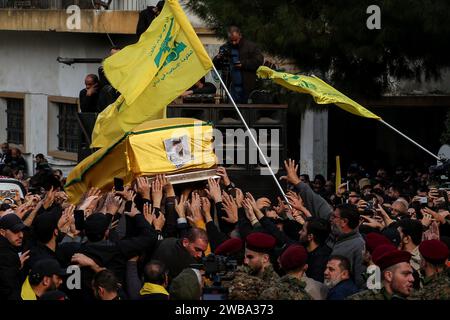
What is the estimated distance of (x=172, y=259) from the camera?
11539mm

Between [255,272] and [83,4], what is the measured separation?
1952 centimetres

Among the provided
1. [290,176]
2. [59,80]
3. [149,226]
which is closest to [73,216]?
[149,226]

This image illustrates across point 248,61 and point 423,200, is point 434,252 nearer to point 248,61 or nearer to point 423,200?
point 423,200

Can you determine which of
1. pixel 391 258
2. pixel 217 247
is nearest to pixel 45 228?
pixel 217 247

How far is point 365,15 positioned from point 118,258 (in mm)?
8958

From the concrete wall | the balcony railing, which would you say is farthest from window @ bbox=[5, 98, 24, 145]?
the balcony railing

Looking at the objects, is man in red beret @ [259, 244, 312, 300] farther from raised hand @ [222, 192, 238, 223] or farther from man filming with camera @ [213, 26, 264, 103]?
man filming with camera @ [213, 26, 264, 103]

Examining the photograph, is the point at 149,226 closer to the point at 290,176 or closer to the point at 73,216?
the point at 73,216

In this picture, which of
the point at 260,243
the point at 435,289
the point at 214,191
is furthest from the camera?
the point at 214,191

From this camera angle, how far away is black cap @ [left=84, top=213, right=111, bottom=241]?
11492 mm

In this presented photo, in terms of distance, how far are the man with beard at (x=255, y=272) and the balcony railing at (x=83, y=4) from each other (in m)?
17.5

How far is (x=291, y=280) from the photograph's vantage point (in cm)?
988

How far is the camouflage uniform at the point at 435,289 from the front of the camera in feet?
31.5
